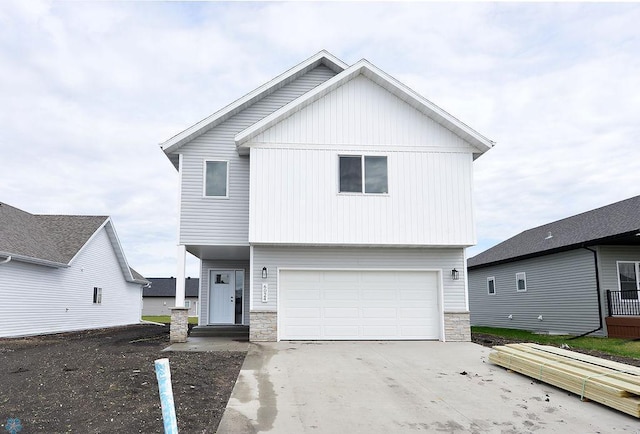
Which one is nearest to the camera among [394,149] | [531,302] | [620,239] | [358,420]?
[358,420]

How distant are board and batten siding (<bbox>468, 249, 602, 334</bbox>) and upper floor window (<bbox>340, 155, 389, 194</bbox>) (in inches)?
355

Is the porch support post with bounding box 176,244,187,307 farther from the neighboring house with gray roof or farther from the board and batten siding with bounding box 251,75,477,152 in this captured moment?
the neighboring house with gray roof

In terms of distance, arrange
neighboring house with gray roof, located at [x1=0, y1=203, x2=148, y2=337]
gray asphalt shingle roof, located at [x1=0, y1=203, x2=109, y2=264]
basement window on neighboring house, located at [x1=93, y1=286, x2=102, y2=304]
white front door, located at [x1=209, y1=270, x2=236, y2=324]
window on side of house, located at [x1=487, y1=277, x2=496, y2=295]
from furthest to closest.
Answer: window on side of house, located at [x1=487, y1=277, x2=496, y2=295], basement window on neighboring house, located at [x1=93, y1=286, x2=102, y2=304], gray asphalt shingle roof, located at [x1=0, y1=203, x2=109, y2=264], white front door, located at [x1=209, y1=270, x2=236, y2=324], neighboring house with gray roof, located at [x1=0, y1=203, x2=148, y2=337]

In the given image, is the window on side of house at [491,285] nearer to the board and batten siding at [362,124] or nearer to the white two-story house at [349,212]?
the white two-story house at [349,212]

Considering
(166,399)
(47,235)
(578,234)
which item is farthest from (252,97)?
(578,234)

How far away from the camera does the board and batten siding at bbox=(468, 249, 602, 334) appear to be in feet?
55.1

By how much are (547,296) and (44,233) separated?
21.8 meters

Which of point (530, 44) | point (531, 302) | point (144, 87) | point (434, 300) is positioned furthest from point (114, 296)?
point (530, 44)

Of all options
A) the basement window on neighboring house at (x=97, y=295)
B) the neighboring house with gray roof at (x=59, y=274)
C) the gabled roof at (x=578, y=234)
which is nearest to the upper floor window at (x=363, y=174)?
the gabled roof at (x=578, y=234)

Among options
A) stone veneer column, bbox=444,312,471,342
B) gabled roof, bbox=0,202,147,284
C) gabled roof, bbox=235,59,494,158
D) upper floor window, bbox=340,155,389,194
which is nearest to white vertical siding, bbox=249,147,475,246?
upper floor window, bbox=340,155,389,194

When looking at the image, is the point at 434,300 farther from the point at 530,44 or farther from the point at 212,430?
the point at 212,430

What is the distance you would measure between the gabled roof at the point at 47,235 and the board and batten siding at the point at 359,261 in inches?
356

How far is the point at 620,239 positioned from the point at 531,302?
5874 mm

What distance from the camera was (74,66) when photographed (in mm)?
14008
